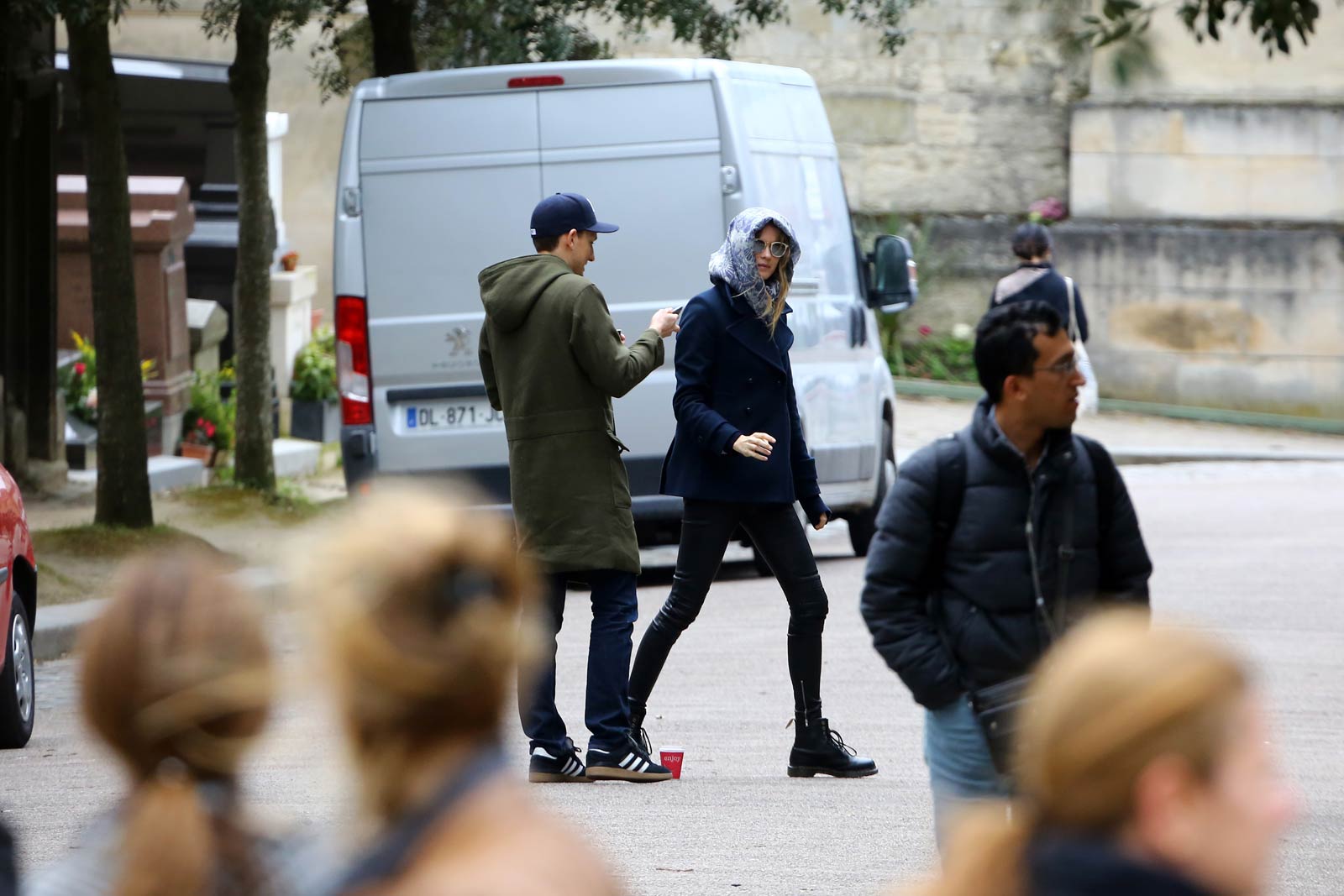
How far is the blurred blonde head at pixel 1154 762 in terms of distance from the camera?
1.88m

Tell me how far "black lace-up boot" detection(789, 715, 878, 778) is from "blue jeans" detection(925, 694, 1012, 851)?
98.8 inches

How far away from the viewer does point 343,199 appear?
10.3m

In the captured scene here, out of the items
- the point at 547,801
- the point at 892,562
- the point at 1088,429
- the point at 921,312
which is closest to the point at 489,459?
the point at 547,801

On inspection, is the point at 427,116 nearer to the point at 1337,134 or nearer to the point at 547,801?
the point at 547,801

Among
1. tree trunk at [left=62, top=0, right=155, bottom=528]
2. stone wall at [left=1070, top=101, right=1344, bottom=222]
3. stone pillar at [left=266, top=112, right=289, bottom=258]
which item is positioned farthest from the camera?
stone wall at [left=1070, top=101, right=1344, bottom=222]

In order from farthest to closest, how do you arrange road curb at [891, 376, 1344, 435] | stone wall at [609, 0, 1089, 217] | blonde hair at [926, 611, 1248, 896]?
stone wall at [609, 0, 1089, 217], road curb at [891, 376, 1344, 435], blonde hair at [926, 611, 1248, 896]

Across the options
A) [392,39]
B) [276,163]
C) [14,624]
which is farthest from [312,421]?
[14,624]

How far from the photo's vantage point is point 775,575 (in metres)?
6.52

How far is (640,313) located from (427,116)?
1419 mm

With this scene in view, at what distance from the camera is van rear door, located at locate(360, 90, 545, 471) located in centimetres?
1017

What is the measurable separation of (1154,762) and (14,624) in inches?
247

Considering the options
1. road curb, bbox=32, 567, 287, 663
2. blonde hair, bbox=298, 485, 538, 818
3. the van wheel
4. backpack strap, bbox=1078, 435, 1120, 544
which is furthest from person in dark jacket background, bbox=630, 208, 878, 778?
the van wheel

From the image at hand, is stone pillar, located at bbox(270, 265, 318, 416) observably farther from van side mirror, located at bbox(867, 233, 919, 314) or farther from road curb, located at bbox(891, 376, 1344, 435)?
van side mirror, located at bbox(867, 233, 919, 314)

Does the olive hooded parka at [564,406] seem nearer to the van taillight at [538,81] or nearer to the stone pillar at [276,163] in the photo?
the van taillight at [538,81]
